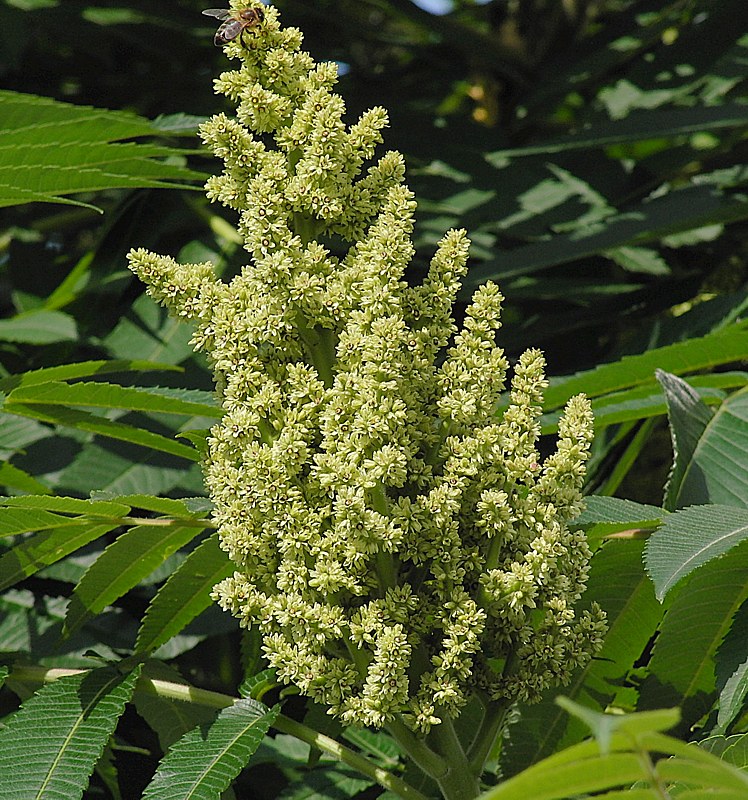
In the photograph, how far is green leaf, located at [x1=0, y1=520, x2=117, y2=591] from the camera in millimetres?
1675

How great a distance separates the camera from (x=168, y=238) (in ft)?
9.89

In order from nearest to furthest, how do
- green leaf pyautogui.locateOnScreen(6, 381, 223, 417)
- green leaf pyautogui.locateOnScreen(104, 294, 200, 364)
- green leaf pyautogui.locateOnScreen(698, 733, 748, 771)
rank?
green leaf pyautogui.locateOnScreen(698, 733, 748, 771)
green leaf pyautogui.locateOnScreen(6, 381, 223, 417)
green leaf pyautogui.locateOnScreen(104, 294, 200, 364)

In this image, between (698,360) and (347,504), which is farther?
(698,360)

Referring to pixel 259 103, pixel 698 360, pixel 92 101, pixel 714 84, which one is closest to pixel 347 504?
pixel 259 103

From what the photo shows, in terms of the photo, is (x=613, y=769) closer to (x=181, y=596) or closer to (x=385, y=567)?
(x=385, y=567)

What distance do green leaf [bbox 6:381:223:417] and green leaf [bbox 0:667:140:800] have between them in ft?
1.52

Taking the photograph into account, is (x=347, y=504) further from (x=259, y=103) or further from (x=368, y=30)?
(x=368, y=30)

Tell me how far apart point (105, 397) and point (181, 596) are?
14.8 inches

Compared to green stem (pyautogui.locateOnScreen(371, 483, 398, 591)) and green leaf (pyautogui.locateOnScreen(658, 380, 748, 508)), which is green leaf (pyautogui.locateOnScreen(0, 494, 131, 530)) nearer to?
green stem (pyautogui.locateOnScreen(371, 483, 398, 591))

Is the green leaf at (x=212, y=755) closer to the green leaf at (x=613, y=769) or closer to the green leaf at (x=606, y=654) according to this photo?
the green leaf at (x=606, y=654)

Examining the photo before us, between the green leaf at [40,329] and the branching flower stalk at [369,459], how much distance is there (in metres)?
1.05

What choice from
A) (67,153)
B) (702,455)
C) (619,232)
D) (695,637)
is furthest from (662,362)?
(67,153)

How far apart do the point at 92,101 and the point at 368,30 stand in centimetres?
95

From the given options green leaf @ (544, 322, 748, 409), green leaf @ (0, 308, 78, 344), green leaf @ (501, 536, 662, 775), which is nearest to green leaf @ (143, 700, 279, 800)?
green leaf @ (501, 536, 662, 775)
